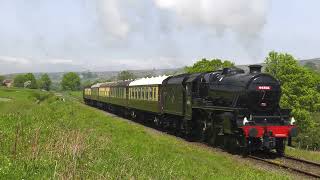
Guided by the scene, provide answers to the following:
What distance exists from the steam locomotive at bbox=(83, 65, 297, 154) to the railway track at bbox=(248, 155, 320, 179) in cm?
68

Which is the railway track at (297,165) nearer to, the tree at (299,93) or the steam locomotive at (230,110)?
the steam locomotive at (230,110)

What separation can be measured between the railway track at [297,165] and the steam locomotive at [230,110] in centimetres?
68

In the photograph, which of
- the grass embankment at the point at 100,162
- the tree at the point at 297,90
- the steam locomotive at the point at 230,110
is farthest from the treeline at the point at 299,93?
the grass embankment at the point at 100,162

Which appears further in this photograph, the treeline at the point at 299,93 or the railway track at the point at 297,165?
the treeline at the point at 299,93

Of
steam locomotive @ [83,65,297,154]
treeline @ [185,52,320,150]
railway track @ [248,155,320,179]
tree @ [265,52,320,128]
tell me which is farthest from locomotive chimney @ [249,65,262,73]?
tree @ [265,52,320,128]

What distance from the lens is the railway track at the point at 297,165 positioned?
16.1 metres

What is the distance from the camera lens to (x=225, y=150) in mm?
21828

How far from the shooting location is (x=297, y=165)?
59.7 ft

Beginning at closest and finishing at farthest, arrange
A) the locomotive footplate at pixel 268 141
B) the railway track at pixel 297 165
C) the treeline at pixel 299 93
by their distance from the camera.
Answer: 1. the railway track at pixel 297 165
2. the locomotive footplate at pixel 268 141
3. the treeline at pixel 299 93

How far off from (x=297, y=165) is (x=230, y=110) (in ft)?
12.3

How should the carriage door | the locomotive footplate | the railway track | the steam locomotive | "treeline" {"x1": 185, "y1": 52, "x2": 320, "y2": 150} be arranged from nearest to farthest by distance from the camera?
1. the railway track
2. the locomotive footplate
3. the steam locomotive
4. the carriage door
5. "treeline" {"x1": 185, "y1": 52, "x2": 320, "y2": 150}

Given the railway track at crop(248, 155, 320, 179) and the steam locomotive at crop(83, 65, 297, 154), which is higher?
the steam locomotive at crop(83, 65, 297, 154)

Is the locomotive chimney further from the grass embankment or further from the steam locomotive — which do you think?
the grass embankment

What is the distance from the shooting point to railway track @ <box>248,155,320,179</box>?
16.1m
